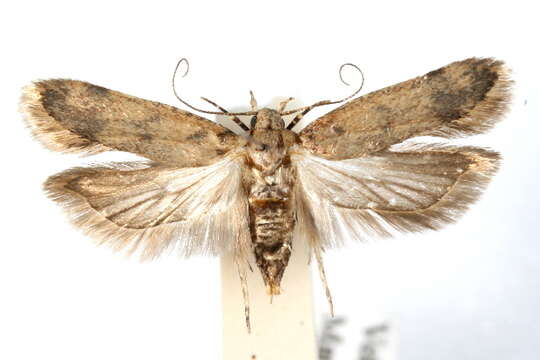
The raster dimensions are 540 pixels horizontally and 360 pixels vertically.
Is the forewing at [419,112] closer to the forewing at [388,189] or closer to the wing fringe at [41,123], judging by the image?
the forewing at [388,189]

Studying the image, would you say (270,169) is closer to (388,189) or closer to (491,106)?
(388,189)

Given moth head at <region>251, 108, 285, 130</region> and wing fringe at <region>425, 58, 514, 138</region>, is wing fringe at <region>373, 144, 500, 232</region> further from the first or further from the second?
moth head at <region>251, 108, 285, 130</region>

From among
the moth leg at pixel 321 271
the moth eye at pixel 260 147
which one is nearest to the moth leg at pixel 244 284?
the moth leg at pixel 321 271

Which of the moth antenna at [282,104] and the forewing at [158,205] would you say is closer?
the forewing at [158,205]

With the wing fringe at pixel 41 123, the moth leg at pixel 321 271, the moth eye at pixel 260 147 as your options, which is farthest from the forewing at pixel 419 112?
the wing fringe at pixel 41 123

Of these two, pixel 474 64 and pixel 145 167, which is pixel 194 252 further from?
pixel 474 64

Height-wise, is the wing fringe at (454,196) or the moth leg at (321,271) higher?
the wing fringe at (454,196)

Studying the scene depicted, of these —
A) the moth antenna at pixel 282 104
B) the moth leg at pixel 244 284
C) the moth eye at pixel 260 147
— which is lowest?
the moth leg at pixel 244 284
